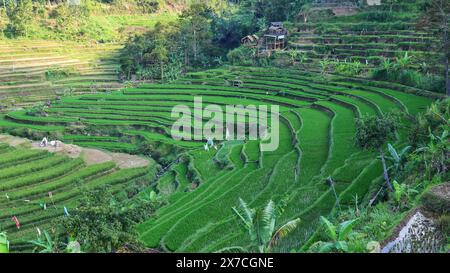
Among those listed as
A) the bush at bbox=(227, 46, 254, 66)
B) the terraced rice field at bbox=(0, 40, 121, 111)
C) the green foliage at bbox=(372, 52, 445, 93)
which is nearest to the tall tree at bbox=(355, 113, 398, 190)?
the green foliage at bbox=(372, 52, 445, 93)

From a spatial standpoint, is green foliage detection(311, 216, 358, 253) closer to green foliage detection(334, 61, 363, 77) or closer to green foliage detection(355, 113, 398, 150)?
green foliage detection(355, 113, 398, 150)

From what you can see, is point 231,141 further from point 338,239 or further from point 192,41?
point 192,41

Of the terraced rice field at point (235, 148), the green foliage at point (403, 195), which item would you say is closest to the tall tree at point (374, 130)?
the terraced rice field at point (235, 148)

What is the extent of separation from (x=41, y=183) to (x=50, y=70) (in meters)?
27.9

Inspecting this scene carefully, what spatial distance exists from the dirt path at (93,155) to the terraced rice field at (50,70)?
46.0 ft

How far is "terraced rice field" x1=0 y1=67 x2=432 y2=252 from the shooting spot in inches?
567

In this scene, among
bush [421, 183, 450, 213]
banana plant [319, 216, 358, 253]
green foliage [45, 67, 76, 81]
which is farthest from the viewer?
green foliage [45, 67, 76, 81]

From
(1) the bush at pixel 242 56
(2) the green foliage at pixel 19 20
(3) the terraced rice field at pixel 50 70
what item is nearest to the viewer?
(3) the terraced rice field at pixel 50 70

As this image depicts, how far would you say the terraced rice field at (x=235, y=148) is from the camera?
14406 mm

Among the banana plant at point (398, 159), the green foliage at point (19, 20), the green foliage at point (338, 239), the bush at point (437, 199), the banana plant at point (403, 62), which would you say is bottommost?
the banana plant at point (398, 159)

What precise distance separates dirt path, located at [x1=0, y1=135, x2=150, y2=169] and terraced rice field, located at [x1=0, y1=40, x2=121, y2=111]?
14018 mm

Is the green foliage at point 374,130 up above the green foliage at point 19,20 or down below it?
below

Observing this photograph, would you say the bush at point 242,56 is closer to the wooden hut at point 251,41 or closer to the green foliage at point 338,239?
the wooden hut at point 251,41
